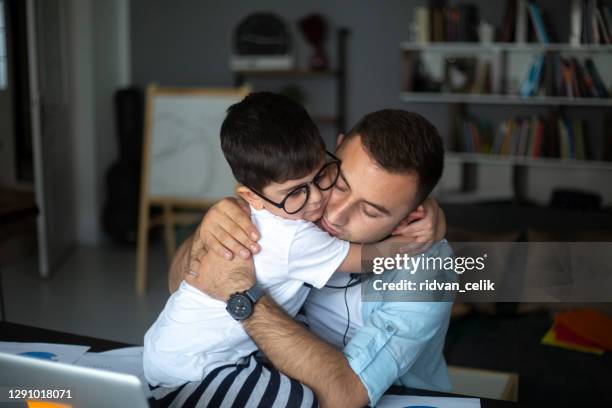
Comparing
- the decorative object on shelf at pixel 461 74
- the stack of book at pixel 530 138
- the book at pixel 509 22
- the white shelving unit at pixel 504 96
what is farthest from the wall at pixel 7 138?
the book at pixel 509 22

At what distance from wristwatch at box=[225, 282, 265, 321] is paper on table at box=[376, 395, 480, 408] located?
295 mm

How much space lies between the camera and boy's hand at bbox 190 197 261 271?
1.31 metres

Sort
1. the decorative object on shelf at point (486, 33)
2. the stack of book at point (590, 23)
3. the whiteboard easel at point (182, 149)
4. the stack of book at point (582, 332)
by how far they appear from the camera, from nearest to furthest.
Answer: the stack of book at point (582, 332)
the whiteboard easel at point (182, 149)
the stack of book at point (590, 23)
the decorative object on shelf at point (486, 33)

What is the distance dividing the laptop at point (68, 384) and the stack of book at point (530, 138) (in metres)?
4.84

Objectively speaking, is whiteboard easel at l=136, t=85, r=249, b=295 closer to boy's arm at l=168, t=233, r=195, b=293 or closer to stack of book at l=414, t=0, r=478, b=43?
stack of book at l=414, t=0, r=478, b=43

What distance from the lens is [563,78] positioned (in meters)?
5.11

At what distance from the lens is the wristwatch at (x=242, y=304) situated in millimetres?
1249

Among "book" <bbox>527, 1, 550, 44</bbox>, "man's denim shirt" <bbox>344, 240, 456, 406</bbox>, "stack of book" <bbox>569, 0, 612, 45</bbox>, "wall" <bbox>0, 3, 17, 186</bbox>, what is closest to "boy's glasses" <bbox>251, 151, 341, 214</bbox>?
"man's denim shirt" <bbox>344, 240, 456, 406</bbox>

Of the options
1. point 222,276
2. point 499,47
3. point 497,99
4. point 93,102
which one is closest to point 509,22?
point 499,47

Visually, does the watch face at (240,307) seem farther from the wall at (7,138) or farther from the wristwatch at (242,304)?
the wall at (7,138)

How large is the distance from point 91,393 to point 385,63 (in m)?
5.12

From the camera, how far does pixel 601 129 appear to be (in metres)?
5.27

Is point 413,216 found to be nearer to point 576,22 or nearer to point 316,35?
point 576,22

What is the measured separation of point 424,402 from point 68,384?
26.3 inches
